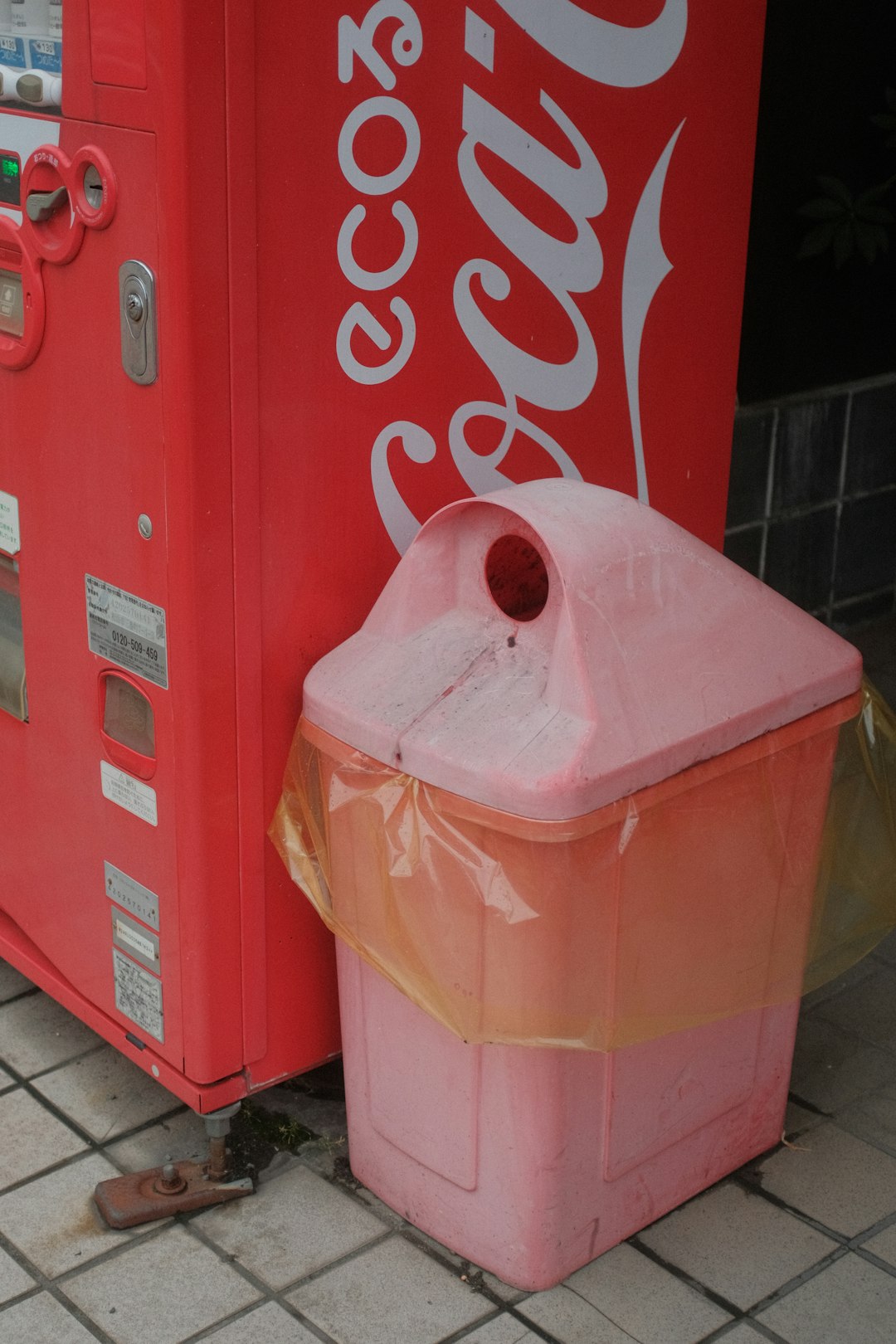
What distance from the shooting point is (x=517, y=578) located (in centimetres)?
219

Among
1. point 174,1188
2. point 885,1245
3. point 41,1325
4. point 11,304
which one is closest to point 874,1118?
point 885,1245

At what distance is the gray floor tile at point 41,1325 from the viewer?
2076 millimetres

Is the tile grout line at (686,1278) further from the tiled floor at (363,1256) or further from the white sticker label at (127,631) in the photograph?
the white sticker label at (127,631)

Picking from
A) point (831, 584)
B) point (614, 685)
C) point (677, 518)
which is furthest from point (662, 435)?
point (831, 584)

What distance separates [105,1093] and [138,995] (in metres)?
0.31

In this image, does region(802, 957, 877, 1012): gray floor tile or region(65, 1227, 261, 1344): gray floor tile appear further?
region(802, 957, 877, 1012): gray floor tile

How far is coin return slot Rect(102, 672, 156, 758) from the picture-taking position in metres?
2.22

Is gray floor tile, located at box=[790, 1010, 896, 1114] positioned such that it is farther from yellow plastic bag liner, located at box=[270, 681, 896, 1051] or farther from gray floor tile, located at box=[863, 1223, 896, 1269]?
yellow plastic bag liner, located at box=[270, 681, 896, 1051]

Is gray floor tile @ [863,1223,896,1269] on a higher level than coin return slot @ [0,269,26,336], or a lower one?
lower

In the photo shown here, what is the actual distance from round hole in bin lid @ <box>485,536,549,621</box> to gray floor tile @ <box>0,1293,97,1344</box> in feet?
3.78

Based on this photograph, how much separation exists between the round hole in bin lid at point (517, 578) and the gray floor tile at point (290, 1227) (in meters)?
0.95

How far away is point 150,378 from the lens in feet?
6.47

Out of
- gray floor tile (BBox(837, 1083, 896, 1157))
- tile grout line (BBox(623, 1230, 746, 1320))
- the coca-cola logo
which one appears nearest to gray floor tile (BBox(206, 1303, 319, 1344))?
tile grout line (BBox(623, 1230, 746, 1320))

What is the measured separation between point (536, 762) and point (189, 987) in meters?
0.73
